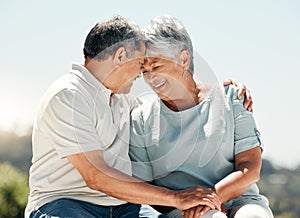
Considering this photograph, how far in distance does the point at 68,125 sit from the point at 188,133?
0.46 m

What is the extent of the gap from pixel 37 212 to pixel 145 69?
0.61 meters

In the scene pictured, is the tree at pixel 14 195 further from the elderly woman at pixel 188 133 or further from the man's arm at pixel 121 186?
the man's arm at pixel 121 186

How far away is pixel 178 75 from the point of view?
2.05 metres

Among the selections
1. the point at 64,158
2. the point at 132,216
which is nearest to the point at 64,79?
the point at 64,158

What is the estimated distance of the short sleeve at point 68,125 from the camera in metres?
1.84

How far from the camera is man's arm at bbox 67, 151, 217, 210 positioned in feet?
5.98

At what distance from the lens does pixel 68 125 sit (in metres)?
1.85

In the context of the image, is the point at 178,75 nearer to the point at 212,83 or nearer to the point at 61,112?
the point at 212,83

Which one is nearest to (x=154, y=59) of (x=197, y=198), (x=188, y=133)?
(x=188, y=133)

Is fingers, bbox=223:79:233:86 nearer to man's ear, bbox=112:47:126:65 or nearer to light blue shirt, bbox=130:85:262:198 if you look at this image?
light blue shirt, bbox=130:85:262:198

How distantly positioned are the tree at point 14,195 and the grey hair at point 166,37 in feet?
8.81

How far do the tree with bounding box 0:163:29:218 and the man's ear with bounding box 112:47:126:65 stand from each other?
8.69ft

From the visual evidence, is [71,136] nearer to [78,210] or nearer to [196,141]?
[78,210]

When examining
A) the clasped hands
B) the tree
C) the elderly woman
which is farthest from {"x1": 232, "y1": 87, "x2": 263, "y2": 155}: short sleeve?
the tree
